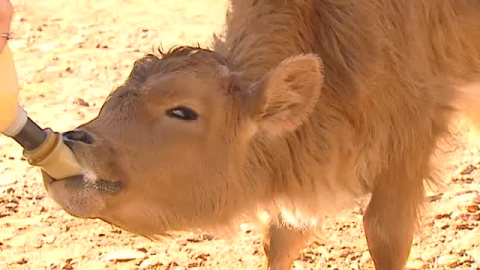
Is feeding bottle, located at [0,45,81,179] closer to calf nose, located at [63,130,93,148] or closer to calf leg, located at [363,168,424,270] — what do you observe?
calf nose, located at [63,130,93,148]

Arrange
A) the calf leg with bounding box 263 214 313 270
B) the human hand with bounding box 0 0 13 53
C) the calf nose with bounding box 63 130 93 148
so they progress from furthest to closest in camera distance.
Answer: the calf leg with bounding box 263 214 313 270 < the calf nose with bounding box 63 130 93 148 < the human hand with bounding box 0 0 13 53

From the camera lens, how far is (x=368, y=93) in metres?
5.36

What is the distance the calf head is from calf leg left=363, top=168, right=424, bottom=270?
0.92m

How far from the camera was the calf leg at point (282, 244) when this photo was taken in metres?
6.25

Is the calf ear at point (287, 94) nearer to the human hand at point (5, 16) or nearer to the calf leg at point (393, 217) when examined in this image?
the calf leg at point (393, 217)

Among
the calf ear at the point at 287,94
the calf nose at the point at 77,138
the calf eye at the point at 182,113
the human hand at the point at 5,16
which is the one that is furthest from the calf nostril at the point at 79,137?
the calf ear at the point at 287,94

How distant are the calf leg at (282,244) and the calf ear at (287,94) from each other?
4.66 ft

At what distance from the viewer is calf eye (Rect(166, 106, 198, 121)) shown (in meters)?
4.67

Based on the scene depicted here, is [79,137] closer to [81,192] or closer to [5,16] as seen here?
[81,192]

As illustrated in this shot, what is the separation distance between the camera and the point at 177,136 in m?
4.69

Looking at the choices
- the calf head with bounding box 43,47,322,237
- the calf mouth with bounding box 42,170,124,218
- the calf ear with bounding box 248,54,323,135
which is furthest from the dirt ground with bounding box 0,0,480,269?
the calf mouth with bounding box 42,170,124,218

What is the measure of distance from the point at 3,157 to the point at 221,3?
15.1 feet

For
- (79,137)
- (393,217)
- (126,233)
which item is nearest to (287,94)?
(79,137)

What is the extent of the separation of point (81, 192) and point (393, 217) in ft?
6.49
